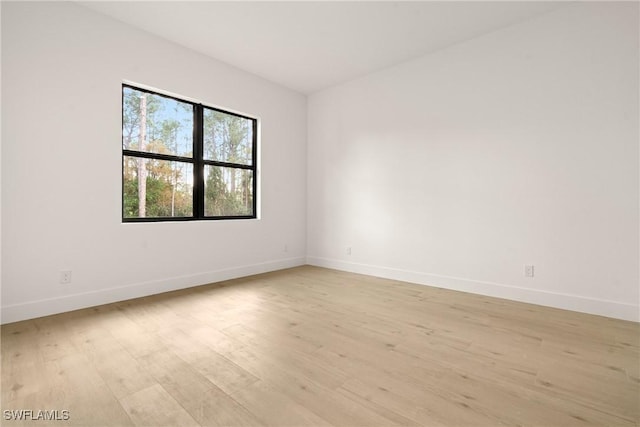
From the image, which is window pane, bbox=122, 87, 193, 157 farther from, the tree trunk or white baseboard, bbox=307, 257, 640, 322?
white baseboard, bbox=307, 257, 640, 322

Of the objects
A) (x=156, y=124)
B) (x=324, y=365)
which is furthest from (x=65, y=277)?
(x=324, y=365)

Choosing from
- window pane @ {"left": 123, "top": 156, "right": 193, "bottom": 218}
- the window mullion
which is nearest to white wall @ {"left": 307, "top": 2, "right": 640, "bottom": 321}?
the window mullion

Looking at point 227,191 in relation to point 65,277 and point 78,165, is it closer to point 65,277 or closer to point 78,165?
point 78,165

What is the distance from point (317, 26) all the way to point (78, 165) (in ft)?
9.21

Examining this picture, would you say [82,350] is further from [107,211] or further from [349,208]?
[349,208]

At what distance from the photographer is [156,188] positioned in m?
3.56

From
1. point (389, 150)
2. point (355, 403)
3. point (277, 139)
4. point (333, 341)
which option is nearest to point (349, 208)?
point (389, 150)

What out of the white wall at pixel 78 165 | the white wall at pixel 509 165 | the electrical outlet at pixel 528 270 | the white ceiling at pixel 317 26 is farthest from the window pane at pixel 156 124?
the electrical outlet at pixel 528 270

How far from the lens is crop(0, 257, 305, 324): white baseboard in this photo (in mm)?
2596

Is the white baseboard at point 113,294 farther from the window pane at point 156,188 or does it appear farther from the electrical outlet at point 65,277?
the window pane at point 156,188

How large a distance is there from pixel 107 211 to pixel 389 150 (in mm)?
3485

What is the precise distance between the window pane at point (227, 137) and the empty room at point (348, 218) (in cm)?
3

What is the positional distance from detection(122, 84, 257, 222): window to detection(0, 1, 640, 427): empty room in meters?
0.03

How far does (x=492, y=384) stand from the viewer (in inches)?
65.9
